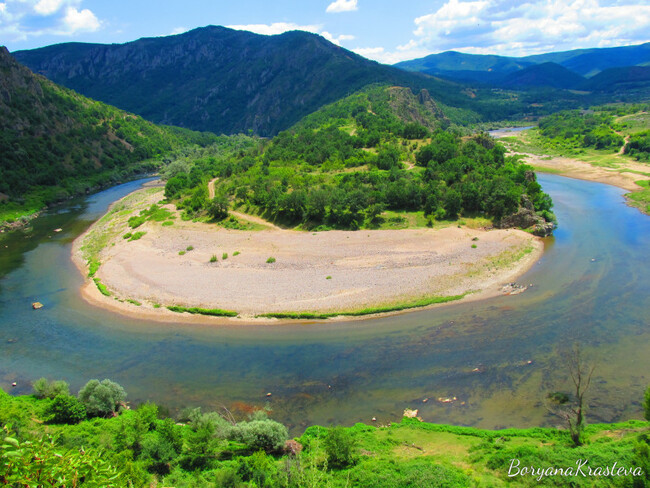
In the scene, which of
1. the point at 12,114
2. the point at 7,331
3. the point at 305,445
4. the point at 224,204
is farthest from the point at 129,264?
the point at 12,114

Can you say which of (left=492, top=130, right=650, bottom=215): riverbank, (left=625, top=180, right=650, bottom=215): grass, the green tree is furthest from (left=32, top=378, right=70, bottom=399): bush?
(left=625, top=180, right=650, bottom=215): grass

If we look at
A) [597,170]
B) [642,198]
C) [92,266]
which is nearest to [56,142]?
[92,266]

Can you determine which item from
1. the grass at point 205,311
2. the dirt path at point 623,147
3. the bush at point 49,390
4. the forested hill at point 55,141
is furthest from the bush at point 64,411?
the dirt path at point 623,147

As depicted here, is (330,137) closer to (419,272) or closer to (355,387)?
(419,272)

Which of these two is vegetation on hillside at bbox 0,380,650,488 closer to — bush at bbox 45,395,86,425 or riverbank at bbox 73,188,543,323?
bush at bbox 45,395,86,425

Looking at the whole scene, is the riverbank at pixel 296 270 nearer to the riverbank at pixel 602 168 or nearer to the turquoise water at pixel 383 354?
the turquoise water at pixel 383 354
